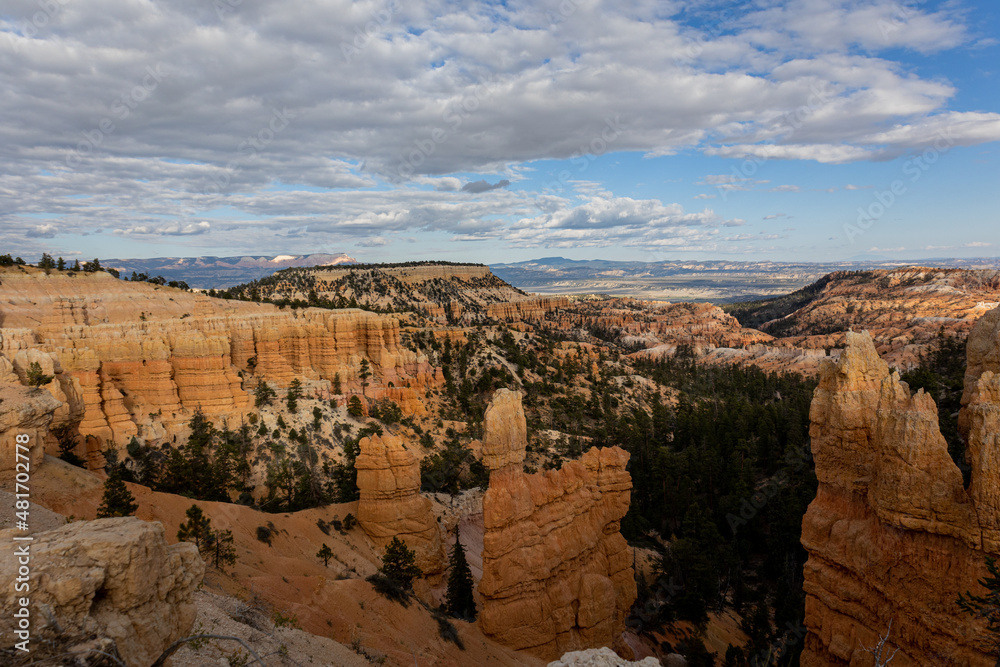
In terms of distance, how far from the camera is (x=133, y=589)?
25.3 feet

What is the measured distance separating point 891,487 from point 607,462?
1466cm

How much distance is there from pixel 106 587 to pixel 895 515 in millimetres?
18790

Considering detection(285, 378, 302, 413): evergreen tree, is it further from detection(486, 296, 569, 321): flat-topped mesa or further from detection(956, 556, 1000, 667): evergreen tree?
detection(486, 296, 569, 321): flat-topped mesa

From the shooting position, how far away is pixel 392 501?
30.4 m

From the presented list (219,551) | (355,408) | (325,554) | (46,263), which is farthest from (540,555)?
(46,263)

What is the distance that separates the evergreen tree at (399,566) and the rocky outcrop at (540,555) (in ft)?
14.8

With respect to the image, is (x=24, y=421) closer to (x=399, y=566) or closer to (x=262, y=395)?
(x=399, y=566)

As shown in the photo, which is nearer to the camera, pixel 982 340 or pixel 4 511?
pixel 4 511

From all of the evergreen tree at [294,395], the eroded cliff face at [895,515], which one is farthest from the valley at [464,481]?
the evergreen tree at [294,395]

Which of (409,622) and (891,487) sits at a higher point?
(891,487)

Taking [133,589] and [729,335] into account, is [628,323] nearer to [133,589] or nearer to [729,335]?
[729,335]

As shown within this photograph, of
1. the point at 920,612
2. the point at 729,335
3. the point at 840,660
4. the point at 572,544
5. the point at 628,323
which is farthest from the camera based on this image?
the point at 628,323

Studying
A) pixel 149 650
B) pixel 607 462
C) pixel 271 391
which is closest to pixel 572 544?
pixel 607 462

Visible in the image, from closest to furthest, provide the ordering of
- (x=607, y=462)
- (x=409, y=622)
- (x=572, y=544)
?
(x=409, y=622)
(x=572, y=544)
(x=607, y=462)
